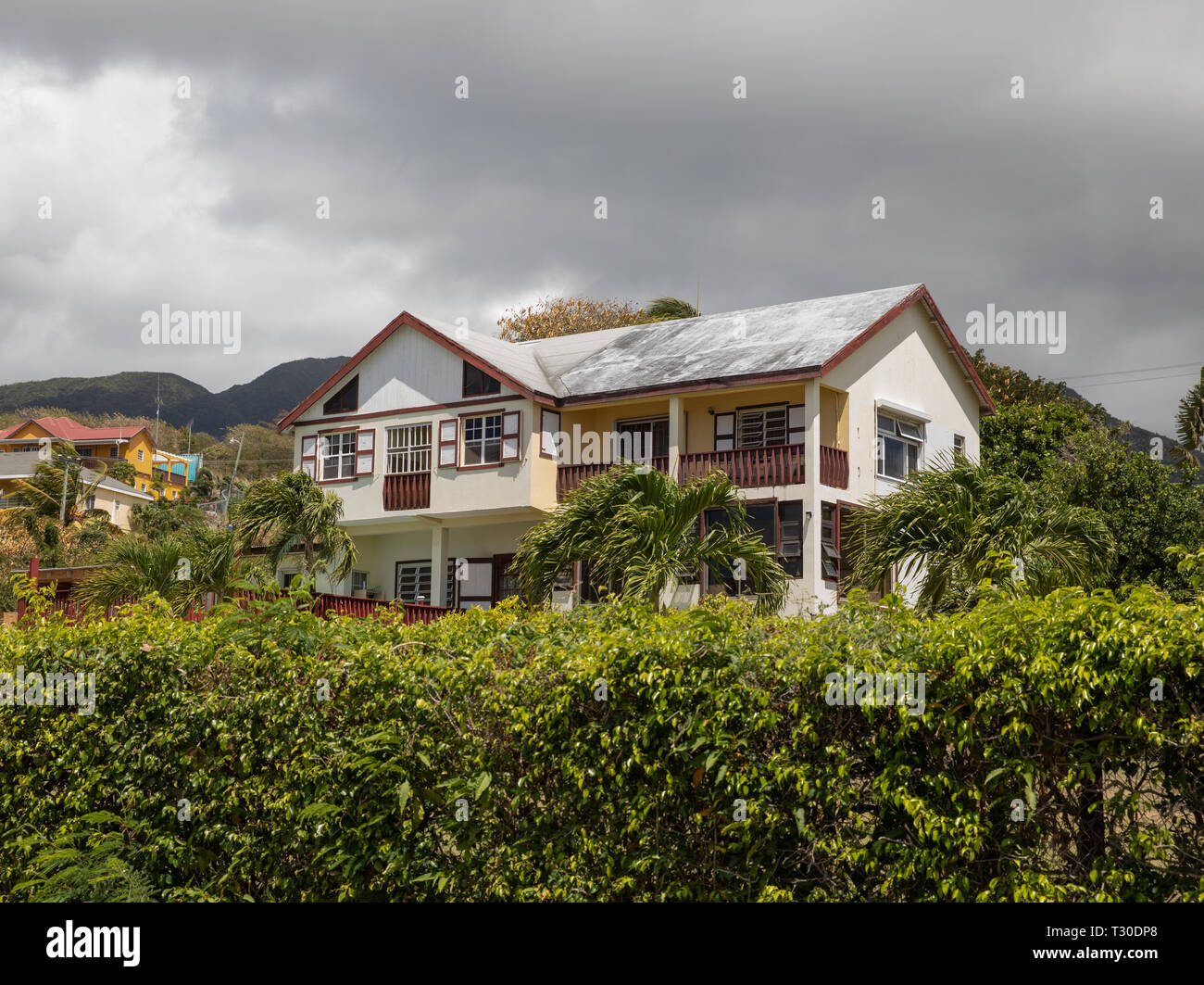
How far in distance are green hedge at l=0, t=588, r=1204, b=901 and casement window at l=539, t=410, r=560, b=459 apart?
2005 centimetres

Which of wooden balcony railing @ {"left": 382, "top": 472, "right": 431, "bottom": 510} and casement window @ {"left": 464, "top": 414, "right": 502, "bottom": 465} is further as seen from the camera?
wooden balcony railing @ {"left": 382, "top": 472, "right": 431, "bottom": 510}

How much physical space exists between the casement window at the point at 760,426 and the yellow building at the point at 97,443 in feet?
241

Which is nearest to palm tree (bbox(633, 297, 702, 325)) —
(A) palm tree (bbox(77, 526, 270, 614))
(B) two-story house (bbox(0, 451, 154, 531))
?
(A) palm tree (bbox(77, 526, 270, 614))

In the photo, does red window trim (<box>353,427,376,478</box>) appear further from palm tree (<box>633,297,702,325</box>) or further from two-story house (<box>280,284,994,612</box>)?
palm tree (<box>633,297,702,325</box>)

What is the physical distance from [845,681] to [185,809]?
5040 millimetres

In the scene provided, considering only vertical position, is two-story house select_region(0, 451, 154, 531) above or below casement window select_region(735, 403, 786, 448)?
above

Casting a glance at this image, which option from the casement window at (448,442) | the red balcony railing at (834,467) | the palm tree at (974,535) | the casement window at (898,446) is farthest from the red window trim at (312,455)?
the palm tree at (974,535)

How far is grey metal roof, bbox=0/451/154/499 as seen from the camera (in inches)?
3305

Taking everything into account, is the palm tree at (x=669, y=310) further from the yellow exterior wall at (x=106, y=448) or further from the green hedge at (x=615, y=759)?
the yellow exterior wall at (x=106, y=448)

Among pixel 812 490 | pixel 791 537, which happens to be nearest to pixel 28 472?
pixel 791 537

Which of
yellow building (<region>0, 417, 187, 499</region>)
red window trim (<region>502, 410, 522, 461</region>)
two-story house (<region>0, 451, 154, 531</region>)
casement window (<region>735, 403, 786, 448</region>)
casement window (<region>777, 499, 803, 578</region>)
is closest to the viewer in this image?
casement window (<region>777, 499, 803, 578</region>)

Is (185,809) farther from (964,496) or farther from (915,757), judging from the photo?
(964,496)

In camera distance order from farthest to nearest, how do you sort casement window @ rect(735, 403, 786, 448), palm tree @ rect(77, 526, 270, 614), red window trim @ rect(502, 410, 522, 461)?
1. red window trim @ rect(502, 410, 522, 461)
2. casement window @ rect(735, 403, 786, 448)
3. palm tree @ rect(77, 526, 270, 614)
